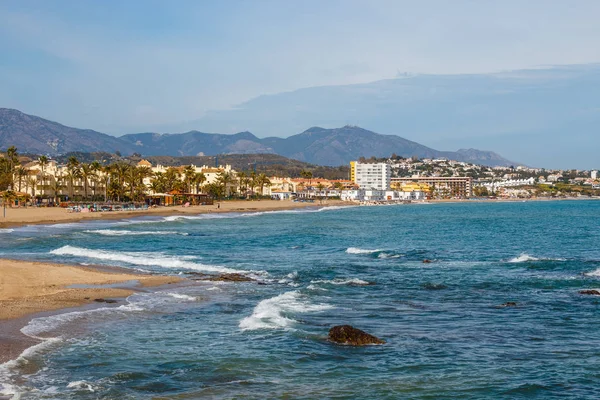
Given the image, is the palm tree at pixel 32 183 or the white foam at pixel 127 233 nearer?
the white foam at pixel 127 233

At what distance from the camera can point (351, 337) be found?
17547mm

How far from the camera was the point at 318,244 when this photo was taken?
169ft

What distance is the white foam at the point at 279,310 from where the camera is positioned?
19.8 metres

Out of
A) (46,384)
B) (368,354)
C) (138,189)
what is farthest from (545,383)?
(138,189)

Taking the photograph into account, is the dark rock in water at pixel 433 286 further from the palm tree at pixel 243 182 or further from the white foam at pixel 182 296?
the palm tree at pixel 243 182

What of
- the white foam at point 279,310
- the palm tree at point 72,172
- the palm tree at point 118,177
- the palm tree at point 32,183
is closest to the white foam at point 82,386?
the white foam at point 279,310

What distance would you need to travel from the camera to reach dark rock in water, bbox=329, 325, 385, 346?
17.5 meters

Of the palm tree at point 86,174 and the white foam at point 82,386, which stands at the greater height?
the palm tree at point 86,174

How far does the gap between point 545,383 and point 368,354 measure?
A: 4205mm

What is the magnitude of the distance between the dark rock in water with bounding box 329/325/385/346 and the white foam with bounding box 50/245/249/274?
1571 centimetres

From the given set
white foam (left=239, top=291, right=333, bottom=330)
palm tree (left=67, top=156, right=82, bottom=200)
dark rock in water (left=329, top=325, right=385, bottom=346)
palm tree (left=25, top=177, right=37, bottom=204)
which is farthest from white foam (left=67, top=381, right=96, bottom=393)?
palm tree (left=67, top=156, right=82, bottom=200)

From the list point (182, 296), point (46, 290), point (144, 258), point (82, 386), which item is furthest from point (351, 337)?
point (144, 258)

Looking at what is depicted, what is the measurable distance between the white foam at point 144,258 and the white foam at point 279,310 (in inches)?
358

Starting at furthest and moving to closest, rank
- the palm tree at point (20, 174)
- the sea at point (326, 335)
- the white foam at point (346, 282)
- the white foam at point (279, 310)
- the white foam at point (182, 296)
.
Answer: the palm tree at point (20, 174) → the white foam at point (346, 282) → the white foam at point (182, 296) → the white foam at point (279, 310) → the sea at point (326, 335)
